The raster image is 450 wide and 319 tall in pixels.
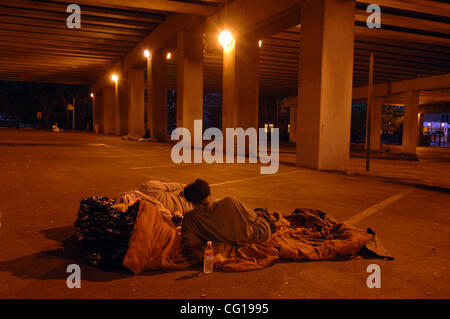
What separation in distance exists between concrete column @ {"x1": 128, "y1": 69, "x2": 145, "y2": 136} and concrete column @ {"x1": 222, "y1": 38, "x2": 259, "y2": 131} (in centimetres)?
1486

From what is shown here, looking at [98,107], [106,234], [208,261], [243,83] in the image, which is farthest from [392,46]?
[98,107]

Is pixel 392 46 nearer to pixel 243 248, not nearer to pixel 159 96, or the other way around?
pixel 159 96

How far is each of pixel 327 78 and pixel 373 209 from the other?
17.4 ft

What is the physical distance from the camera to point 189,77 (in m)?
18.6

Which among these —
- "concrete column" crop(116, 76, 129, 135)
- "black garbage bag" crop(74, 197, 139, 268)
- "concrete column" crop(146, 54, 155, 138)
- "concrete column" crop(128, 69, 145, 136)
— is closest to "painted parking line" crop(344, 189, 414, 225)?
"black garbage bag" crop(74, 197, 139, 268)

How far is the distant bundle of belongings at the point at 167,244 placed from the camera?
3654 millimetres

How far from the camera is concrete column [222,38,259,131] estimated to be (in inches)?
594

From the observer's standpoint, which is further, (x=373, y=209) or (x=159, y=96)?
(x=159, y=96)

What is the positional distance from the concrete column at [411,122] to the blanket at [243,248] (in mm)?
22218

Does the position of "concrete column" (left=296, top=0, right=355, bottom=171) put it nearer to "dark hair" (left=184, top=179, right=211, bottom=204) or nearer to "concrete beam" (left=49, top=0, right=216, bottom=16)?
"concrete beam" (left=49, top=0, right=216, bottom=16)

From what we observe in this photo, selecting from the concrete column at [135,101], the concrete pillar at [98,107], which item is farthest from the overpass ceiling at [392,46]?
the concrete pillar at [98,107]
